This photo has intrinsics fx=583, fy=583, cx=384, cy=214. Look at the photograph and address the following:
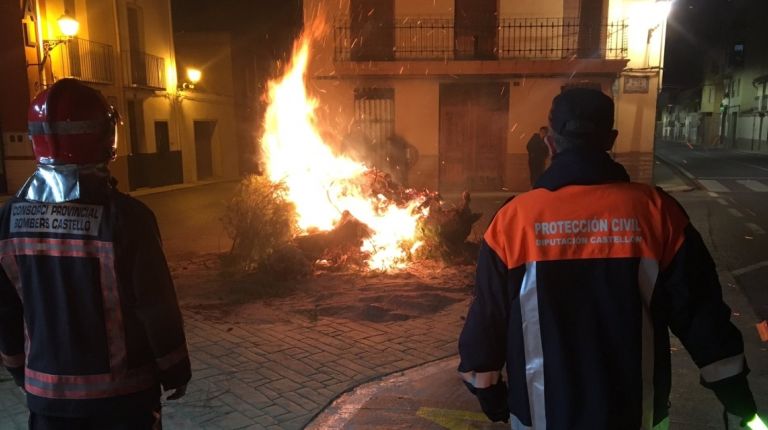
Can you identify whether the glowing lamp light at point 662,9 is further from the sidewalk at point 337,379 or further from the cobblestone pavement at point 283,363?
the cobblestone pavement at point 283,363

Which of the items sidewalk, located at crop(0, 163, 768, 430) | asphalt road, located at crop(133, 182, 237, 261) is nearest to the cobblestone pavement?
sidewalk, located at crop(0, 163, 768, 430)

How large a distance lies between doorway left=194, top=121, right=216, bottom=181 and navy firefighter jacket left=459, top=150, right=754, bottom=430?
2545cm

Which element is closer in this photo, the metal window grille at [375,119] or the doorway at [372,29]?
the doorway at [372,29]

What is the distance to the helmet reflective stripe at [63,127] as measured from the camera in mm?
2346

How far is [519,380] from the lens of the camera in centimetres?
212

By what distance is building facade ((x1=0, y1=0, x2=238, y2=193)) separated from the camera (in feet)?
55.7

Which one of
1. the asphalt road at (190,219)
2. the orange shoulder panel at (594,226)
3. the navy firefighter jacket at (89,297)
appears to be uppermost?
the orange shoulder panel at (594,226)

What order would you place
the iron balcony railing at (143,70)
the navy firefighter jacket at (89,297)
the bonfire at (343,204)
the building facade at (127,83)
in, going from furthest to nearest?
the iron balcony railing at (143,70), the building facade at (127,83), the bonfire at (343,204), the navy firefighter jacket at (89,297)

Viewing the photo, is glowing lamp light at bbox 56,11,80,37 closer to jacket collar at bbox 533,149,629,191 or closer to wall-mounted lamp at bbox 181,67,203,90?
wall-mounted lamp at bbox 181,67,203,90

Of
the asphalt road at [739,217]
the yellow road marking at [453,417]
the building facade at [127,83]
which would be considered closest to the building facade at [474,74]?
the asphalt road at [739,217]

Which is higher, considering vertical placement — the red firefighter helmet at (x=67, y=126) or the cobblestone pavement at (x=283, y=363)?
the red firefighter helmet at (x=67, y=126)

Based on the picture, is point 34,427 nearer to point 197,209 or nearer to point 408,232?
point 408,232

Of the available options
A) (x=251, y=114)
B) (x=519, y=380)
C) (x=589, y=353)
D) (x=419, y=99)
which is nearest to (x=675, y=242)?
(x=589, y=353)

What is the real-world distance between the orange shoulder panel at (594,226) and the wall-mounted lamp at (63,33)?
1744cm
